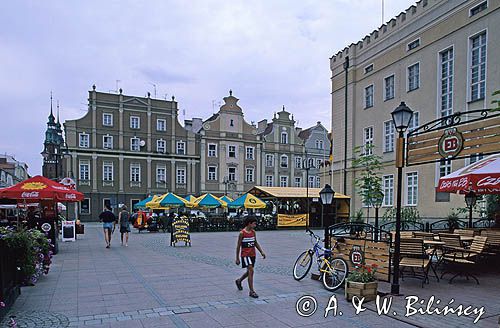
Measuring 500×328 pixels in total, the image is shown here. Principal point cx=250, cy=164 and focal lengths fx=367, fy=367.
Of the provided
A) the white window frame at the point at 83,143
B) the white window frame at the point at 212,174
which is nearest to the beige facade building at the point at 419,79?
the white window frame at the point at 212,174

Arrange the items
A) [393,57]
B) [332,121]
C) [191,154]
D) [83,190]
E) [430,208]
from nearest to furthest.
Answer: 1. [430,208]
2. [393,57]
3. [332,121]
4. [83,190]
5. [191,154]

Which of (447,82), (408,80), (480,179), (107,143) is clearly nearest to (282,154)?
(107,143)

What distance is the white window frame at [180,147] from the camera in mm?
45844

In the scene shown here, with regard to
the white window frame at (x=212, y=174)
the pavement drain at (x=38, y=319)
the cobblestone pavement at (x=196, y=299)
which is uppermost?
the white window frame at (x=212, y=174)

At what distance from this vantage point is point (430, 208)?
21984 mm

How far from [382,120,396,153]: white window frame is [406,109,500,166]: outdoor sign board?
18.0 m

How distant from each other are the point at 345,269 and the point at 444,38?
1948cm

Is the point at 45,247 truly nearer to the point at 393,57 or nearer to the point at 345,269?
the point at 345,269

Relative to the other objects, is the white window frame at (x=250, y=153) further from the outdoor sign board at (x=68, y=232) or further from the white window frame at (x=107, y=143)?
the outdoor sign board at (x=68, y=232)

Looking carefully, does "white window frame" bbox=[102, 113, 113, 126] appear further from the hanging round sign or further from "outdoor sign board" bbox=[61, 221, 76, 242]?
the hanging round sign

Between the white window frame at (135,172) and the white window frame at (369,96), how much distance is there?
27.5 m

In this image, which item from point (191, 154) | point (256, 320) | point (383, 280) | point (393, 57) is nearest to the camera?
point (256, 320)

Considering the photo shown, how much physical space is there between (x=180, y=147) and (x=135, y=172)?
6.27m

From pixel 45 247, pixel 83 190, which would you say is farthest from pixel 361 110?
pixel 83 190
